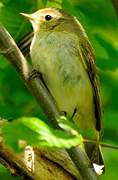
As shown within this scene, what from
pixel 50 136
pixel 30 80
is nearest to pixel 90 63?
pixel 30 80

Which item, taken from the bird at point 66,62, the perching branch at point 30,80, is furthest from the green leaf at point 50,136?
the bird at point 66,62

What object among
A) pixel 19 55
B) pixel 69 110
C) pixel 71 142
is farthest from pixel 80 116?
pixel 71 142

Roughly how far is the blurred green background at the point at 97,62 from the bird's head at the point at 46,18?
A: 0.21 feet

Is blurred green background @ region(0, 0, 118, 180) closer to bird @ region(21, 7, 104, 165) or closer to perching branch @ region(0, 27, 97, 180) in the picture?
bird @ region(21, 7, 104, 165)

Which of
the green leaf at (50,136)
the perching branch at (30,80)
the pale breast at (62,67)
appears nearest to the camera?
the green leaf at (50,136)

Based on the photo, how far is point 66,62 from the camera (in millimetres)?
4359

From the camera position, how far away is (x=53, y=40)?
176 inches

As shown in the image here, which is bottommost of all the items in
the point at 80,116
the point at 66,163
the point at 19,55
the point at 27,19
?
the point at 80,116

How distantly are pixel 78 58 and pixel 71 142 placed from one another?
214 cm

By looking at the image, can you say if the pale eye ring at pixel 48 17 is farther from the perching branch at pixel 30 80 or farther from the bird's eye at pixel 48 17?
the perching branch at pixel 30 80

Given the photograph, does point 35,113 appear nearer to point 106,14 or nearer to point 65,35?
point 65,35

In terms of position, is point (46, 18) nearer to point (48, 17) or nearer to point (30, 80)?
point (48, 17)

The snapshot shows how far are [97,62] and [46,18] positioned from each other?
53cm

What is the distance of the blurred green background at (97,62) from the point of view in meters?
4.40
